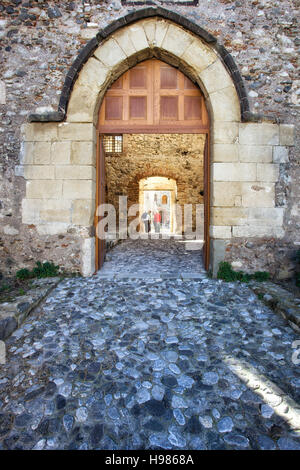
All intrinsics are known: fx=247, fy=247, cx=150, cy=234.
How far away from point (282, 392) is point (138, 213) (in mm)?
9542

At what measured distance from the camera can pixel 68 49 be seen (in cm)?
362


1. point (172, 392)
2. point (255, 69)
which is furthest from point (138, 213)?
point (172, 392)

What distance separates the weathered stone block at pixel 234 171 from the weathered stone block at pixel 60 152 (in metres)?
2.18

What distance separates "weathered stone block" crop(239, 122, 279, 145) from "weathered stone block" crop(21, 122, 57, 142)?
2.78 meters

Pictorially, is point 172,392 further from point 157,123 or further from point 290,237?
point 157,123

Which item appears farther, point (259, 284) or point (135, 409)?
point (259, 284)

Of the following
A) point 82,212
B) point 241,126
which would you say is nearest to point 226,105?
point 241,126

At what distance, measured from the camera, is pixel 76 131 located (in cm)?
370

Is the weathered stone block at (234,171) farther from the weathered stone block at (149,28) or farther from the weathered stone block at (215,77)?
the weathered stone block at (149,28)

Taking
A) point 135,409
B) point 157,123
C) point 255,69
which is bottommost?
point 135,409

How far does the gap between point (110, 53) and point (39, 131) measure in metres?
1.56

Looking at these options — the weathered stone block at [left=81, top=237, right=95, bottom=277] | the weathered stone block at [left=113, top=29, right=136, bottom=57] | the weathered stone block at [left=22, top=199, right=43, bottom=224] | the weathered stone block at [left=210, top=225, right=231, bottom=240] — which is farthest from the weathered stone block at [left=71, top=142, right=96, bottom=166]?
the weathered stone block at [left=210, top=225, right=231, bottom=240]

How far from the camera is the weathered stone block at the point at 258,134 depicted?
358 cm

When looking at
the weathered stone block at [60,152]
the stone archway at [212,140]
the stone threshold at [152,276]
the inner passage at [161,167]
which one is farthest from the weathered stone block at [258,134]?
the inner passage at [161,167]
